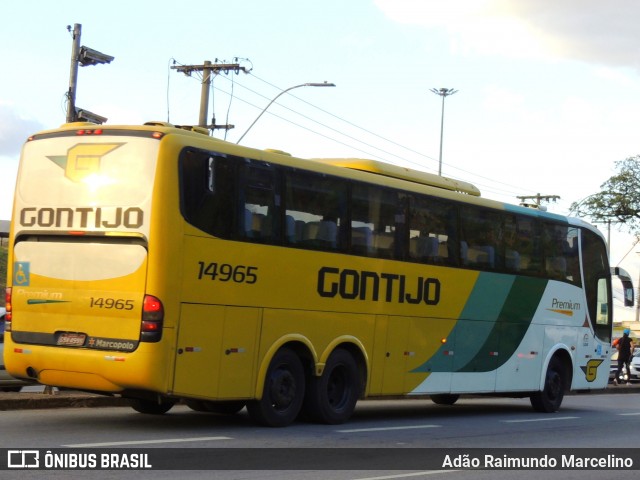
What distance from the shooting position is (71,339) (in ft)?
44.0

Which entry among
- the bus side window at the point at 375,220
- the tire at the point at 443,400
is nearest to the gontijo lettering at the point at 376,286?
the bus side window at the point at 375,220

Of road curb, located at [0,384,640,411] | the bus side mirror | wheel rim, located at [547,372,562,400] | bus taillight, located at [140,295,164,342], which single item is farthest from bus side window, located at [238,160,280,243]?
the bus side mirror

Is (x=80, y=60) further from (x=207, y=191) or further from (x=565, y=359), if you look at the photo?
(x=565, y=359)

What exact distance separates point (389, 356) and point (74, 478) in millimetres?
8275

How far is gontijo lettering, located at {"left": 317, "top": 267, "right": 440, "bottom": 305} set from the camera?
52.0 feet

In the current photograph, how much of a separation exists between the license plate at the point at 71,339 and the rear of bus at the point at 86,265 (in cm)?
1

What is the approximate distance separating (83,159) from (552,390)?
37.8ft

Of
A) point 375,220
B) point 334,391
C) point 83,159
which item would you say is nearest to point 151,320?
point 83,159

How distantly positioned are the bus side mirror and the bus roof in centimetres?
514

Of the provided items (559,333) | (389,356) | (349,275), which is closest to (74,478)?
(349,275)

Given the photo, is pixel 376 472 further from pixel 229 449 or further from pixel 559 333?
pixel 559 333

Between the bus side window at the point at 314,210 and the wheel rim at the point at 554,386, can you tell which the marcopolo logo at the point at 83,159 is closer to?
the bus side window at the point at 314,210

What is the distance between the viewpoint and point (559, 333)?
2181 centimetres

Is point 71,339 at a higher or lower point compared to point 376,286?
lower
